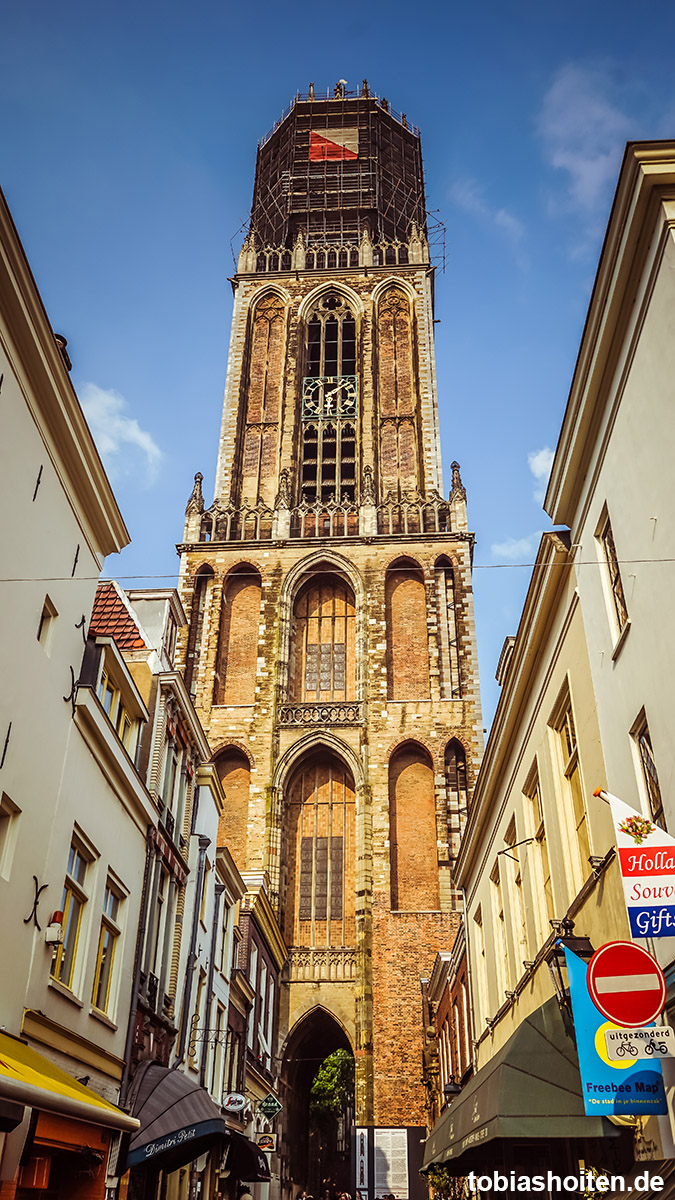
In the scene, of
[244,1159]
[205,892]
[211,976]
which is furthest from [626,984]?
[244,1159]

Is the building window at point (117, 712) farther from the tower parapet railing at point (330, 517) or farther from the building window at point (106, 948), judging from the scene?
the tower parapet railing at point (330, 517)

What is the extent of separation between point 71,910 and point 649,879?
7202 millimetres

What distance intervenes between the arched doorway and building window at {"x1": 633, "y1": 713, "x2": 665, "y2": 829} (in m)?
28.5

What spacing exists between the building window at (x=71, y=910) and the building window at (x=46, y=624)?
238 centimetres

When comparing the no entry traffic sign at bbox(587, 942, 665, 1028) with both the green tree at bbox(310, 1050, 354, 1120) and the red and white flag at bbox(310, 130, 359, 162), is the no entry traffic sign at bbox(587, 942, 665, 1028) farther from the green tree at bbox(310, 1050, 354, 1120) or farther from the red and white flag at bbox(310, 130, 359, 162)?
the red and white flag at bbox(310, 130, 359, 162)

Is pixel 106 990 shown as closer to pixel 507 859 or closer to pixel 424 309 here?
pixel 507 859

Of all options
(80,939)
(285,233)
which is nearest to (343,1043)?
(80,939)

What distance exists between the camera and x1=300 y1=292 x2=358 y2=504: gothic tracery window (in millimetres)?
45781

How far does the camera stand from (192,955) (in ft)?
56.5

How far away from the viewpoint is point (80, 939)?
38.8 feet

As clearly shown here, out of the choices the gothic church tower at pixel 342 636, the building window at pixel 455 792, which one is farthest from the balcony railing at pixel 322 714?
the building window at pixel 455 792

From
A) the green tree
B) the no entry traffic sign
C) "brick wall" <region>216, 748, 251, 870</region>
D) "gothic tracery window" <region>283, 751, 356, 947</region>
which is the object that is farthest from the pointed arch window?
the no entry traffic sign

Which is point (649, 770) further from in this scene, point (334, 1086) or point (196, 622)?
point (196, 622)

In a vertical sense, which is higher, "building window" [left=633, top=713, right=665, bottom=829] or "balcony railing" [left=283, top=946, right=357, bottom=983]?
"balcony railing" [left=283, top=946, right=357, bottom=983]
